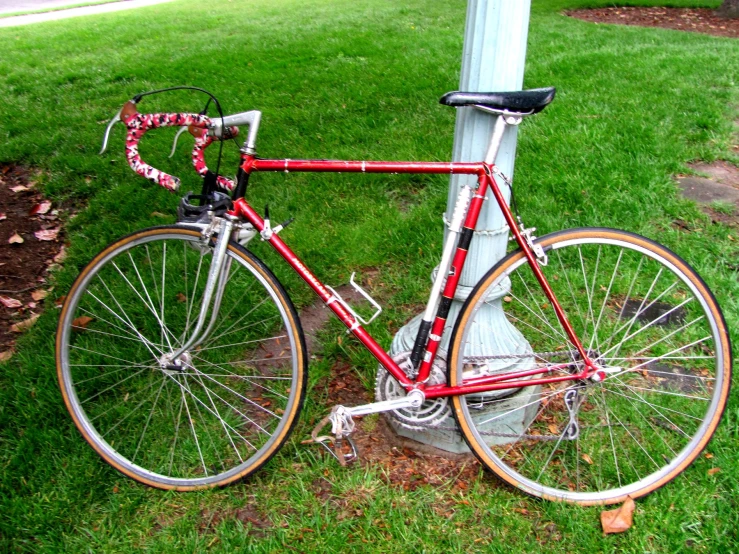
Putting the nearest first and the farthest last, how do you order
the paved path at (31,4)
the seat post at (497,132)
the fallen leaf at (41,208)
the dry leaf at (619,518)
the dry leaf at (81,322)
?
the seat post at (497,132) → the dry leaf at (619,518) → the dry leaf at (81,322) → the fallen leaf at (41,208) → the paved path at (31,4)

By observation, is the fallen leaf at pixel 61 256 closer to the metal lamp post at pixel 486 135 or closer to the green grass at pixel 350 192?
the green grass at pixel 350 192

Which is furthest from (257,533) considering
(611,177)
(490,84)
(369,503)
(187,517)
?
(611,177)

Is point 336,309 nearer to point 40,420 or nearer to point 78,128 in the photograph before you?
point 40,420

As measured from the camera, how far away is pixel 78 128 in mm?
5445

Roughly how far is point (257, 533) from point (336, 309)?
84 centimetres

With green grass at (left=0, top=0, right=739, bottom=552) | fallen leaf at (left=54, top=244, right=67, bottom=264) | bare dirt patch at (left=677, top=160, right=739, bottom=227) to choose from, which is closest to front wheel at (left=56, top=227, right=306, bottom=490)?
green grass at (left=0, top=0, right=739, bottom=552)

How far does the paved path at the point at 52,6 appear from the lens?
1339 centimetres

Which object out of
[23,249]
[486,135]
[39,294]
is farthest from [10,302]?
[486,135]

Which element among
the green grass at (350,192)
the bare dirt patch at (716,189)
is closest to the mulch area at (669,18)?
the green grass at (350,192)

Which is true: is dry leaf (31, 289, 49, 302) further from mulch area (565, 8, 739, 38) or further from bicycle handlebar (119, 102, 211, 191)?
mulch area (565, 8, 739, 38)

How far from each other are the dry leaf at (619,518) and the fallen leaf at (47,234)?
11.8ft

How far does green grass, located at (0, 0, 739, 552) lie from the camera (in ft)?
7.32

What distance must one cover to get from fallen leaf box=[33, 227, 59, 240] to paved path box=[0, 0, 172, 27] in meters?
10.5

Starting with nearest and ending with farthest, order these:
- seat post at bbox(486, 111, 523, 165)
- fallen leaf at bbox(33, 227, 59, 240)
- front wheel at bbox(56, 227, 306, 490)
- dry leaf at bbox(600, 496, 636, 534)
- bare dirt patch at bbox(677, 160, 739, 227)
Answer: seat post at bbox(486, 111, 523, 165) < dry leaf at bbox(600, 496, 636, 534) < front wheel at bbox(56, 227, 306, 490) < bare dirt patch at bbox(677, 160, 739, 227) < fallen leaf at bbox(33, 227, 59, 240)
